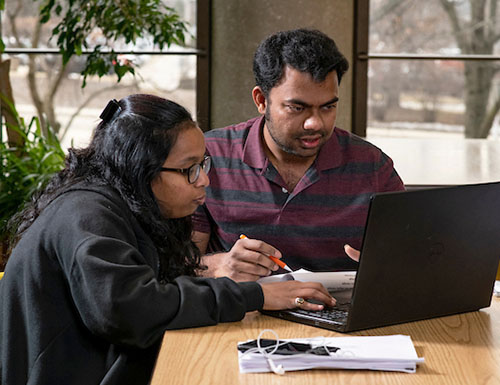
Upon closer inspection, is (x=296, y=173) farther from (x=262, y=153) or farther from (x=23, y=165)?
(x=23, y=165)

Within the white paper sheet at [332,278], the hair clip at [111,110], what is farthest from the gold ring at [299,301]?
the hair clip at [111,110]

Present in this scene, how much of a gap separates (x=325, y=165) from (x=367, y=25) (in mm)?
1544

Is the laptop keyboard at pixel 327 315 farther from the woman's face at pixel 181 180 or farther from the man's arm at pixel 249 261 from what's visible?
the woman's face at pixel 181 180

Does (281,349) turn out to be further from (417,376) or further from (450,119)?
(450,119)

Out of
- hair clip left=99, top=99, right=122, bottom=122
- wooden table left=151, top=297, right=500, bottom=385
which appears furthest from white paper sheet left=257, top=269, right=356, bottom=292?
hair clip left=99, top=99, right=122, bottom=122

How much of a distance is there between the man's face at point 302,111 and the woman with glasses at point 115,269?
515mm

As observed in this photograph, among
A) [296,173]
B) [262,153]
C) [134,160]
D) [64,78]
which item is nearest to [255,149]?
[262,153]

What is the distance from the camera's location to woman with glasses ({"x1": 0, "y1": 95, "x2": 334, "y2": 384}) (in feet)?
4.85

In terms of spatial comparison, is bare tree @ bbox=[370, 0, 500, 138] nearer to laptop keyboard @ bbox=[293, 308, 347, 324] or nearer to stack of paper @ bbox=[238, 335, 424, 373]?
laptop keyboard @ bbox=[293, 308, 347, 324]

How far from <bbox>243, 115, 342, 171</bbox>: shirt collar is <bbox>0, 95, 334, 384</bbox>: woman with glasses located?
55 cm

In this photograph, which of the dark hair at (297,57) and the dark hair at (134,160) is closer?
the dark hair at (134,160)

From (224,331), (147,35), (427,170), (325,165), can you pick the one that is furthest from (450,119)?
(224,331)

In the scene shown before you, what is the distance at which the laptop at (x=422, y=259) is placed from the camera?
1.47 metres

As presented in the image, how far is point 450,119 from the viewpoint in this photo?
406cm
